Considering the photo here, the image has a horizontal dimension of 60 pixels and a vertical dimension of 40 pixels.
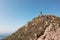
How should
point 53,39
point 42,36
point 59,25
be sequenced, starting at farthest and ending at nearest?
point 59,25, point 42,36, point 53,39

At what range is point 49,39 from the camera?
76.7 metres

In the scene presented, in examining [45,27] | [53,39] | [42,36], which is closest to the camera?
[53,39]

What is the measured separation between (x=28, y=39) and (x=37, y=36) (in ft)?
21.6

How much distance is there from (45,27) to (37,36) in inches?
435

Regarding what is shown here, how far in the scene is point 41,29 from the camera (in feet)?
301

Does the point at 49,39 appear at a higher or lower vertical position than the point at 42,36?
lower

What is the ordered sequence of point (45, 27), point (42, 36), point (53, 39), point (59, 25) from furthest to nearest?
point (45, 27) < point (59, 25) < point (42, 36) < point (53, 39)

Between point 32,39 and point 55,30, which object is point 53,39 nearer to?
point 55,30

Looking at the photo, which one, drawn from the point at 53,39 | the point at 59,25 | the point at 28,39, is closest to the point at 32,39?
the point at 28,39

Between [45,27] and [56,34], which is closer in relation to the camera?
[56,34]

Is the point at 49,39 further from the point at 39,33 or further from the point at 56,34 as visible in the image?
the point at 39,33


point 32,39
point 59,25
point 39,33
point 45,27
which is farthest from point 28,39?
point 59,25

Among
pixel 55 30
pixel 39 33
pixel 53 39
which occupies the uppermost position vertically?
pixel 39 33

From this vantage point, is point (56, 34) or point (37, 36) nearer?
point (56, 34)
